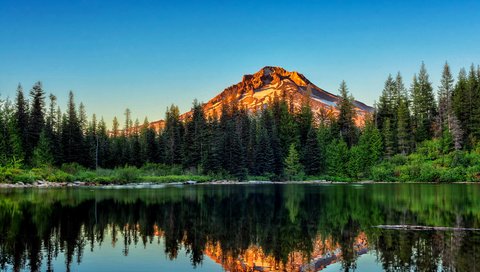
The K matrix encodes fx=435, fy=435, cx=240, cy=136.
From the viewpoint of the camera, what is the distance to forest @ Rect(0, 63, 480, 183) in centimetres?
7061

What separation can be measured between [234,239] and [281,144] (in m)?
77.2

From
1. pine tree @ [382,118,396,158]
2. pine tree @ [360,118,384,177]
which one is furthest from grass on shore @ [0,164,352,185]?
pine tree @ [382,118,396,158]

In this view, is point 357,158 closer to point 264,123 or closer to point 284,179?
point 284,179

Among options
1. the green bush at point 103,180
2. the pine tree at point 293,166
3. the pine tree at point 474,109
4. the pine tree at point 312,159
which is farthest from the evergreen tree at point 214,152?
the pine tree at point 474,109

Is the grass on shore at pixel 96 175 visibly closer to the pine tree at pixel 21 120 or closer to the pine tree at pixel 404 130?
the pine tree at pixel 21 120

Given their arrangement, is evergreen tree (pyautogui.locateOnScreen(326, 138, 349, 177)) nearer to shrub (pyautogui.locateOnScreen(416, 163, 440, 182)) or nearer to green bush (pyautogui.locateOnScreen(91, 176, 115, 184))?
shrub (pyautogui.locateOnScreen(416, 163, 440, 182))

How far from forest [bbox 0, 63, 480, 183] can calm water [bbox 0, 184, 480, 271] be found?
3862 centimetres

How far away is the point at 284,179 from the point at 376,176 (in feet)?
56.9

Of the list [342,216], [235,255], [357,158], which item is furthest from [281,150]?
[235,255]

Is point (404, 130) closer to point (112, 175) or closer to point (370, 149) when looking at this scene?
point (370, 149)

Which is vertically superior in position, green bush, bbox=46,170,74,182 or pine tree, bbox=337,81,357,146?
pine tree, bbox=337,81,357,146

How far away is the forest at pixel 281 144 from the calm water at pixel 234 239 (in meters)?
38.6

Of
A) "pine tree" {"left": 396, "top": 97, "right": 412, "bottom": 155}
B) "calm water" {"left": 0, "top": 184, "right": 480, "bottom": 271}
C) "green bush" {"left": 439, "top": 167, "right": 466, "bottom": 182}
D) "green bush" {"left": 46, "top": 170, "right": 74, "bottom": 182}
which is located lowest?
"calm water" {"left": 0, "top": 184, "right": 480, "bottom": 271}

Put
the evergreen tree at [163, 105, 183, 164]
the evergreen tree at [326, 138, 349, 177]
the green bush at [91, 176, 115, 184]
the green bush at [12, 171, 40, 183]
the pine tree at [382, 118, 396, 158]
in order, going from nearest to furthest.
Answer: the green bush at [12, 171, 40, 183] → the green bush at [91, 176, 115, 184] → the evergreen tree at [326, 138, 349, 177] → the pine tree at [382, 118, 396, 158] → the evergreen tree at [163, 105, 183, 164]
